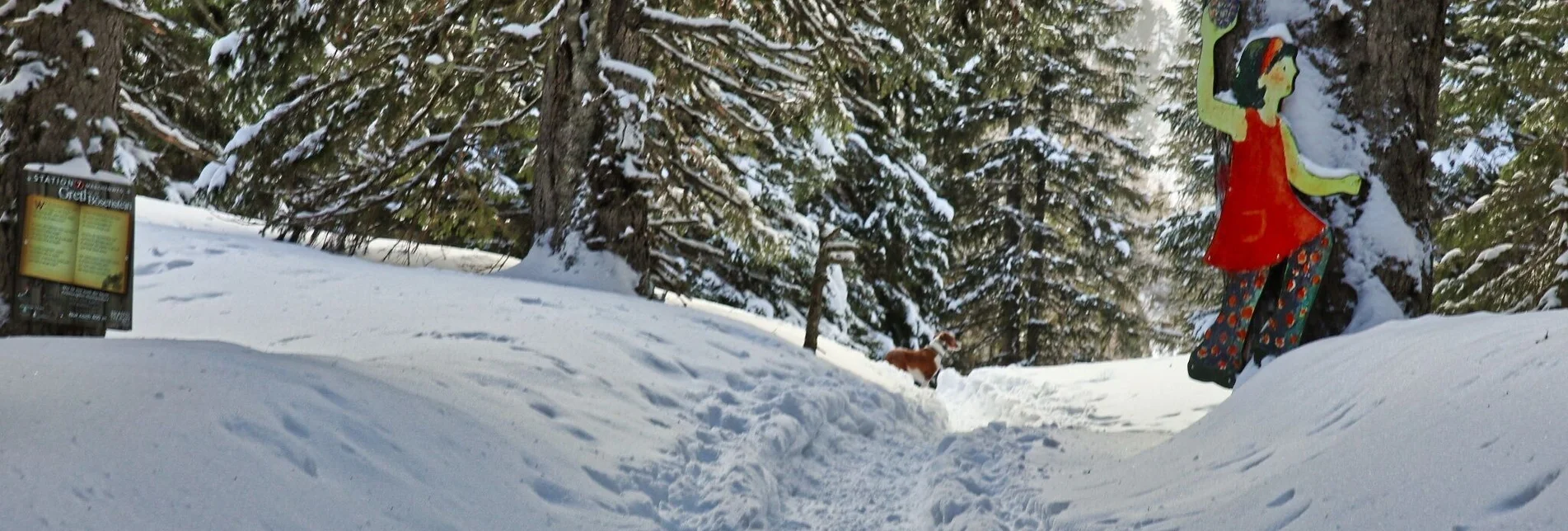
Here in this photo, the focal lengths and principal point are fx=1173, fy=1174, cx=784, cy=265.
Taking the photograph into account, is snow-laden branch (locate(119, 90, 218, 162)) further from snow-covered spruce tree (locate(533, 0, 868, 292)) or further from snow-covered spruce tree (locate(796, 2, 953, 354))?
snow-covered spruce tree (locate(796, 2, 953, 354))

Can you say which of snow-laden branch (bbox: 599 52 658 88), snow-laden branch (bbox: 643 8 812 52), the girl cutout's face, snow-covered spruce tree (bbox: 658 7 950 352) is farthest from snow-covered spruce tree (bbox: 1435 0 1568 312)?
snow-laden branch (bbox: 599 52 658 88)

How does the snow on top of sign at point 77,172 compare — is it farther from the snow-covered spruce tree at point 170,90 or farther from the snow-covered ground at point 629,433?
the snow-covered spruce tree at point 170,90

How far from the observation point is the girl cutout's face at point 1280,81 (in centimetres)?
775

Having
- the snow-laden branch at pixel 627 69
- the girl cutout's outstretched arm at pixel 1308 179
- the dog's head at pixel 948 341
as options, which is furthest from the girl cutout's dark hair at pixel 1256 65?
the dog's head at pixel 948 341

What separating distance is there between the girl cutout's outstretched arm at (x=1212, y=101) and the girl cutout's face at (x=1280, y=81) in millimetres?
209

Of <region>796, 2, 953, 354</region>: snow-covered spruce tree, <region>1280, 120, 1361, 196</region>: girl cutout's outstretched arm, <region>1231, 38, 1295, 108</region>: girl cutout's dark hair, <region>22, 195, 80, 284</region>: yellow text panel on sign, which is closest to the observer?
<region>22, 195, 80, 284</region>: yellow text panel on sign

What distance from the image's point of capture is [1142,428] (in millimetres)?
9109

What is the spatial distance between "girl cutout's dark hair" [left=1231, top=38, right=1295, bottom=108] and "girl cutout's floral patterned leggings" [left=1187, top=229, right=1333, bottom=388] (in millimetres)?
1034

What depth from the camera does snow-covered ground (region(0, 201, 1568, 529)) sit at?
3.77m

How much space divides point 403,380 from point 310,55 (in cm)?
676

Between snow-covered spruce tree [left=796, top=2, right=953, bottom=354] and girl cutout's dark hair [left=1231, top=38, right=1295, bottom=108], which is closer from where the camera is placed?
girl cutout's dark hair [left=1231, top=38, right=1295, bottom=108]

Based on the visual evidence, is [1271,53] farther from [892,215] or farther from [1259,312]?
[892,215]

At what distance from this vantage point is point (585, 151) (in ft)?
37.8

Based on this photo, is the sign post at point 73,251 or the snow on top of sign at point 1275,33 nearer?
the sign post at point 73,251
